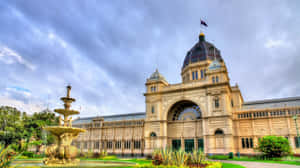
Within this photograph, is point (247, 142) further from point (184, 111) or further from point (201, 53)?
point (201, 53)

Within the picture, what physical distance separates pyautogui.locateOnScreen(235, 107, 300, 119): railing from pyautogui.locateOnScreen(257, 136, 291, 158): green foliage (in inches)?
411

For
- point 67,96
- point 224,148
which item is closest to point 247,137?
point 224,148

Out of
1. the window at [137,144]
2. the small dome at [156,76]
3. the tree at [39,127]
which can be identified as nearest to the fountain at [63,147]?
the small dome at [156,76]

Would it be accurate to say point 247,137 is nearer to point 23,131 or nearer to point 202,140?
point 202,140

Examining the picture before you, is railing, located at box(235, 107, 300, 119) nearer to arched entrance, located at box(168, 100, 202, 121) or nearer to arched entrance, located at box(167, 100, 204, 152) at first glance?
arched entrance, located at box(168, 100, 202, 121)

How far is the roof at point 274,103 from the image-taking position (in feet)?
143

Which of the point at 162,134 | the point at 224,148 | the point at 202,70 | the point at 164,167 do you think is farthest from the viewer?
the point at 202,70

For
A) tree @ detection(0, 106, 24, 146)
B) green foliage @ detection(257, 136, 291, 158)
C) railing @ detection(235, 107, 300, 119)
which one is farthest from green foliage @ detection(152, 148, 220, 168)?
tree @ detection(0, 106, 24, 146)

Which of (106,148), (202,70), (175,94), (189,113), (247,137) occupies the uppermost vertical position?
(202,70)

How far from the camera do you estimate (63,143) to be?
69.4 ft

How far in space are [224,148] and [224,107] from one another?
8016 mm

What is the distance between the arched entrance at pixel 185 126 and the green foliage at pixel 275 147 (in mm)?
14245

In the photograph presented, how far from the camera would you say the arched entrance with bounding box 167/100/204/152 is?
4656 centimetres

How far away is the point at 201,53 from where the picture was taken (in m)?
59.6
